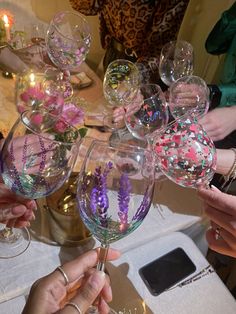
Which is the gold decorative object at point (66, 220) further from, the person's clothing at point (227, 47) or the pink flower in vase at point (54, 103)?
the person's clothing at point (227, 47)

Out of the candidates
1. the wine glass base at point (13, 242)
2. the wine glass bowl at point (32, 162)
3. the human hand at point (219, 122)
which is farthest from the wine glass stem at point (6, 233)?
the human hand at point (219, 122)

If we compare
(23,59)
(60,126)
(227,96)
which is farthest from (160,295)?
(23,59)

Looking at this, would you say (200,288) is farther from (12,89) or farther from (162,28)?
(162,28)

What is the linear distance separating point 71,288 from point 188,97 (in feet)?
1.83

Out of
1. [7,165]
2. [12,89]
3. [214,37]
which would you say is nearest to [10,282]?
[7,165]

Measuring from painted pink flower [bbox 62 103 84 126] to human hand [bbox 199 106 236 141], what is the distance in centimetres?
34

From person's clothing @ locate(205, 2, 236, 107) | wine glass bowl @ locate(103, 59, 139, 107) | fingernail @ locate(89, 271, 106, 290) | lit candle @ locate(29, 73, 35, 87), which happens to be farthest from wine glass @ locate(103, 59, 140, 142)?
fingernail @ locate(89, 271, 106, 290)

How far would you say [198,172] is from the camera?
70 centimetres

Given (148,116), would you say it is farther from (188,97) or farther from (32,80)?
(32,80)

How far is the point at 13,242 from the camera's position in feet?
2.41

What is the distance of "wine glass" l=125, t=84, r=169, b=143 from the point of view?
33.2 inches

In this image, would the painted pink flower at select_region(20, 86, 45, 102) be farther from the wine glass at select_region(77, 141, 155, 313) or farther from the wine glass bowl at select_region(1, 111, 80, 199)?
the wine glass at select_region(77, 141, 155, 313)

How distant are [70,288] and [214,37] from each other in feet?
3.25

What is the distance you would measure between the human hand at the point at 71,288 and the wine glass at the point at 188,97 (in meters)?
0.45
